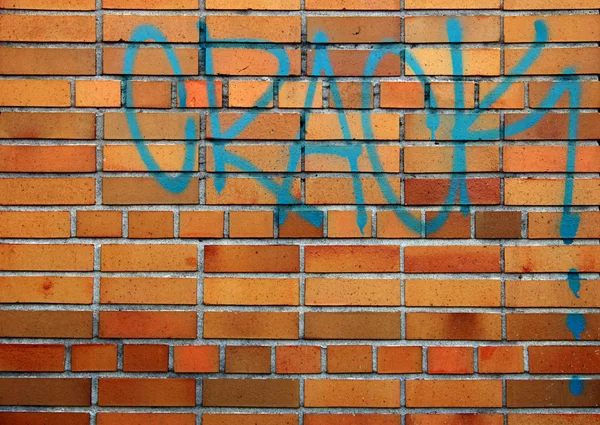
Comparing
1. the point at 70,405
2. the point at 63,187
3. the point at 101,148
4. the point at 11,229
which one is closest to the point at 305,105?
the point at 101,148

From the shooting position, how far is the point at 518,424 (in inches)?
86.1

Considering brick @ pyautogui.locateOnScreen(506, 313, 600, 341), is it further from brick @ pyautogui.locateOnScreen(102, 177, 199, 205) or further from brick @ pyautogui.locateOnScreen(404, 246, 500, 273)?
brick @ pyautogui.locateOnScreen(102, 177, 199, 205)

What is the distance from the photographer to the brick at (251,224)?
2.19 m

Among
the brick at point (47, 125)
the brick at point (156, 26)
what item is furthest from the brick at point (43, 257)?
the brick at point (156, 26)

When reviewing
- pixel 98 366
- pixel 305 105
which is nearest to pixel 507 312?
pixel 305 105

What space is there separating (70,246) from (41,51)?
0.62 metres

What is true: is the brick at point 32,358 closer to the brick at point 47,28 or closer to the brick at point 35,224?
the brick at point 35,224

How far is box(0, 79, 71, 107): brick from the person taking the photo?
2.19 metres

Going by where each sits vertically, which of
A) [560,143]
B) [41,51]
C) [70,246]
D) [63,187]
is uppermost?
[41,51]

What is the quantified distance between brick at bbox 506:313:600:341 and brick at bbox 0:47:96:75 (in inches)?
60.8

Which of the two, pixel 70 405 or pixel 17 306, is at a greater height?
pixel 17 306

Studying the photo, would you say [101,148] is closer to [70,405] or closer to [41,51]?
[41,51]

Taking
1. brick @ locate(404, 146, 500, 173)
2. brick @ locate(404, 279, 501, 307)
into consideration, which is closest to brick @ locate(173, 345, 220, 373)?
brick @ locate(404, 279, 501, 307)

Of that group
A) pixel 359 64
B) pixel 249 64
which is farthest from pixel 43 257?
pixel 359 64
